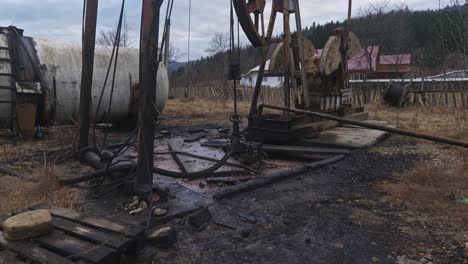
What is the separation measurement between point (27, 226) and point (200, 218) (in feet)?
4.74

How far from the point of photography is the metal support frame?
3.90 m

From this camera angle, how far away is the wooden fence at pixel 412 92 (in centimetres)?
1653

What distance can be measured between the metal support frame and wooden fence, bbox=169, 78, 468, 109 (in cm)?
1477

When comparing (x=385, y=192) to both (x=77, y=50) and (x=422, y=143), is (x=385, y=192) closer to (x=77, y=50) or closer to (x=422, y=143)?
(x=422, y=143)

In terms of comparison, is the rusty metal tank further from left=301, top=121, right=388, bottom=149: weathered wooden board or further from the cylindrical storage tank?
left=301, top=121, right=388, bottom=149: weathered wooden board

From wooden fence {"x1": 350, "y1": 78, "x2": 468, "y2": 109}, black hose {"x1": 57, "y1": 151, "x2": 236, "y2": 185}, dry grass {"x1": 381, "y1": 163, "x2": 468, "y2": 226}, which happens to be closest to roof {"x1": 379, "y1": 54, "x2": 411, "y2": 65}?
wooden fence {"x1": 350, "y1": 78, "x2": 468, "y2": 109}

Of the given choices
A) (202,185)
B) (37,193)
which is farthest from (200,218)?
(37,193)

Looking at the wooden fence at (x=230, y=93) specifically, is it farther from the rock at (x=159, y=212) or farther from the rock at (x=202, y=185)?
the rock at (x=159, y=212)

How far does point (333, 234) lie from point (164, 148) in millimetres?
4742

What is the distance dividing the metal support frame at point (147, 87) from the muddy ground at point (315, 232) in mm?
695

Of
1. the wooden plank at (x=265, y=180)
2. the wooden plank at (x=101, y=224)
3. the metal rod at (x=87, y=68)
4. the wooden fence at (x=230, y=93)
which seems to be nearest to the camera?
the wooden plank at (x=101, y=224)

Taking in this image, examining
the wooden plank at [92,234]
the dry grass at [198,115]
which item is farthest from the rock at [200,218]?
the dry grass at [198,115]

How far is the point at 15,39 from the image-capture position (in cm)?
898

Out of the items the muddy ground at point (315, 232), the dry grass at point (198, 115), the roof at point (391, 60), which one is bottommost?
the muddy ground at point (315, 232)
